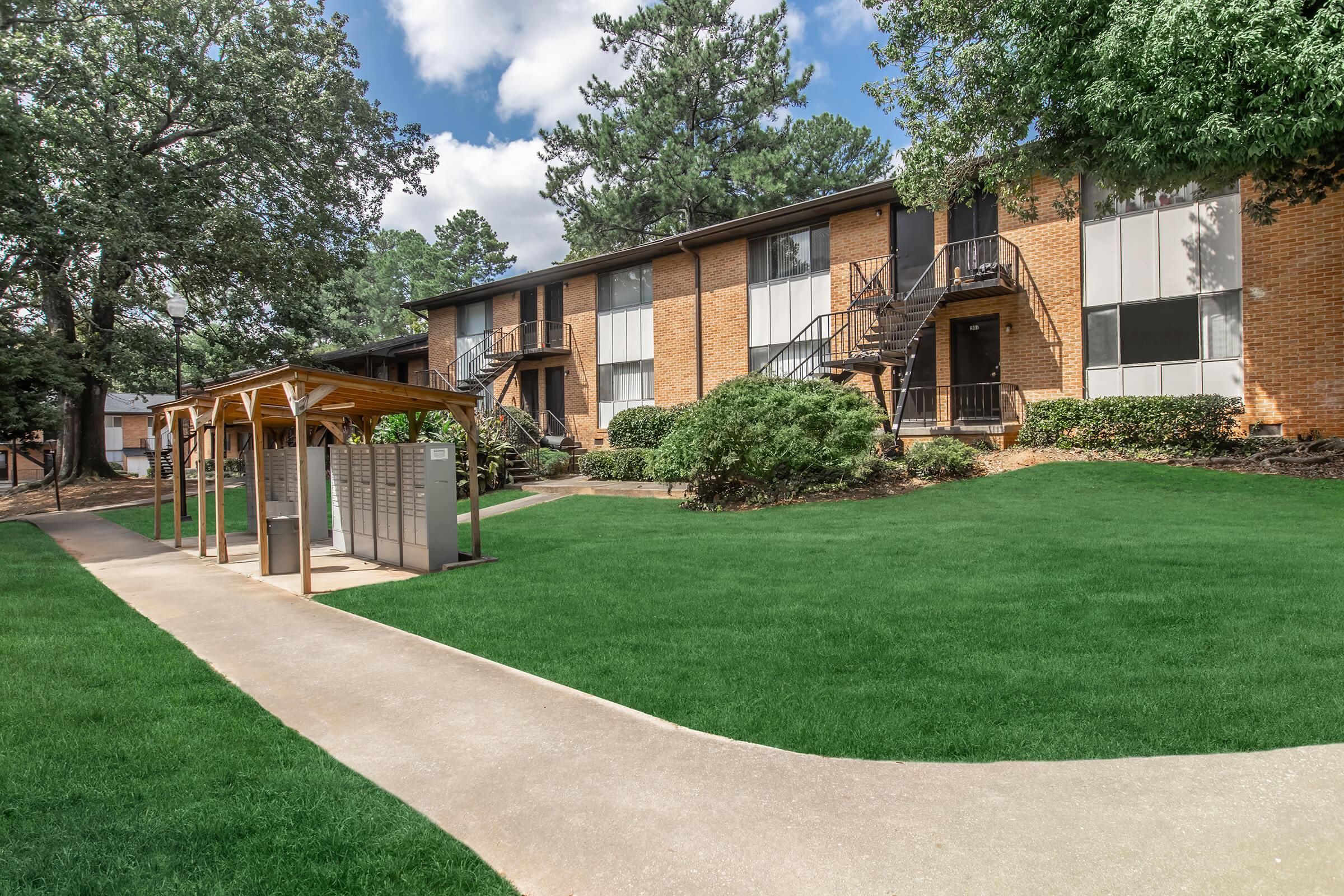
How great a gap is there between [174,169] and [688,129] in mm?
22204

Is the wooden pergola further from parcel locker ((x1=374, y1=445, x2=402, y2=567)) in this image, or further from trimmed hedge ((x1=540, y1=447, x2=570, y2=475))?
trimmed hedge ((x1=540, y1=447, x2=570, y2=475))

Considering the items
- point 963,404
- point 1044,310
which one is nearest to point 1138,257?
point 1044,310

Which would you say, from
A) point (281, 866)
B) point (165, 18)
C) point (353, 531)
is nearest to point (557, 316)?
point (165, 18)

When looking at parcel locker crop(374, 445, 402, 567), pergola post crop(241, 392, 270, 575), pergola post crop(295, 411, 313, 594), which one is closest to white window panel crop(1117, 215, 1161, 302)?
parcel locker crop(374, 445, 402, 567)

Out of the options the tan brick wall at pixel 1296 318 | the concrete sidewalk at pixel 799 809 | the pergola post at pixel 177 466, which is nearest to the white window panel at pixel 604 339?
the pergola post at pixel 177 466

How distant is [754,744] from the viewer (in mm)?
3869

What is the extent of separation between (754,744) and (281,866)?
7.18 ft

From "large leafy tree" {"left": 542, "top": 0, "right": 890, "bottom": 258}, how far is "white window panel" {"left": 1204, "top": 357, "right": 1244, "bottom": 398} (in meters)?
21.0

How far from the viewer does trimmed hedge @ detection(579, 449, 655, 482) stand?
63.9ft

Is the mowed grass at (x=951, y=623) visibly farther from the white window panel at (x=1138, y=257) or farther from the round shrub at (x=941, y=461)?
the white window panel at (x=1138, y=257)

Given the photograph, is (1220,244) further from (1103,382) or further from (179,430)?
(179,430)

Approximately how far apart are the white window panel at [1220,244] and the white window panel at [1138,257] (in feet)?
2.64

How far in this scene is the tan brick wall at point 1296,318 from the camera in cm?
1345

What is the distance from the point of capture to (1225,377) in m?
14.6
